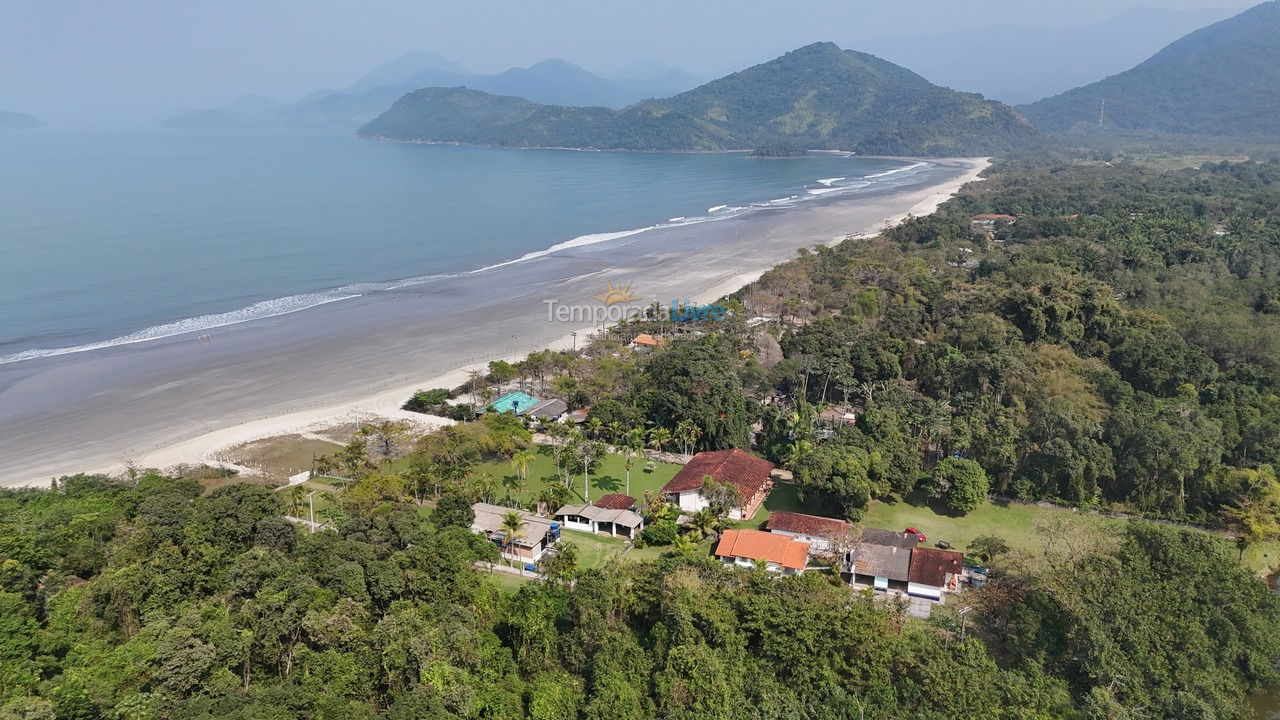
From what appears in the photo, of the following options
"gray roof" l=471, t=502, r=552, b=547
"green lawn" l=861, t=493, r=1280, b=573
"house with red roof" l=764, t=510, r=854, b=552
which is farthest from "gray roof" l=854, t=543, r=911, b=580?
"gray roof" l=471, t=502, r=552, b=547

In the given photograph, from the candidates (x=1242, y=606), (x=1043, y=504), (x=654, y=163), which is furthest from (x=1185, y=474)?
A: (x=654, y=163)

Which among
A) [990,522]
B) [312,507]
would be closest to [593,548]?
[312,507]

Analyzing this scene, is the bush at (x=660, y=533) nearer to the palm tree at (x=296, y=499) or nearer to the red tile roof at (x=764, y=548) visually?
the red tile roof at (x=764, y=548)

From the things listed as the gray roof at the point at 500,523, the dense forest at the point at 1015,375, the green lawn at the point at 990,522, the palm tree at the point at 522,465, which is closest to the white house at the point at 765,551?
the dense forest at the point at 1015,375

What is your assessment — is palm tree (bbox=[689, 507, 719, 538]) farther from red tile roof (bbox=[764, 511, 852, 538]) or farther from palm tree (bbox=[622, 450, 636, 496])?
palm tree (bbox=[622, 450, 636, 496])

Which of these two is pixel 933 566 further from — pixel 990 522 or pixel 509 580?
pixel 509 580
